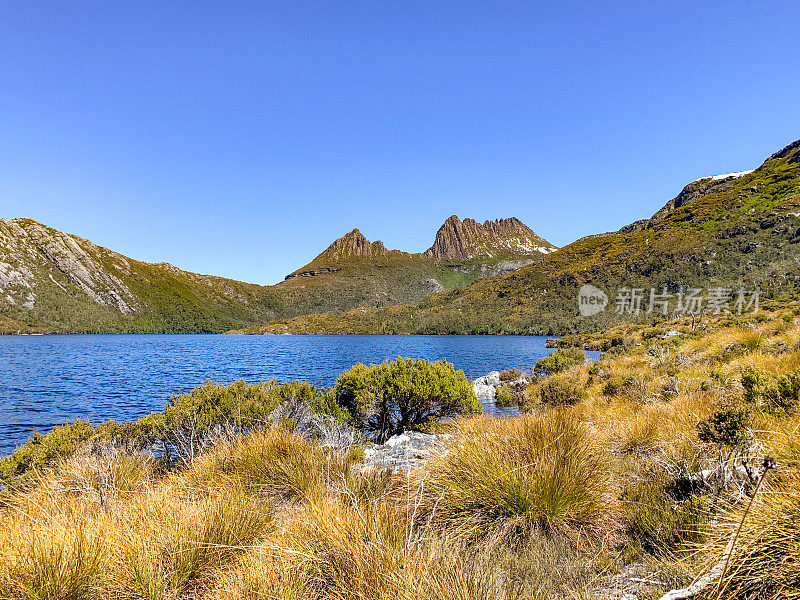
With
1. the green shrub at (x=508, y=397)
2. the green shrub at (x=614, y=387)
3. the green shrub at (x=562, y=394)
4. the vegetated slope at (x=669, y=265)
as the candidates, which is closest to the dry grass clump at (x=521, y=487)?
the green shrub at (x=614, y=387)

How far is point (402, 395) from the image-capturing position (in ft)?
42.4

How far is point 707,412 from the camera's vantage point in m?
5.69

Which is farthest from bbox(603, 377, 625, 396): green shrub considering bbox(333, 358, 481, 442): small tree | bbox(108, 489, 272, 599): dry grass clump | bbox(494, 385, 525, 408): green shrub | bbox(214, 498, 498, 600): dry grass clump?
bbox(108, 489, 272, 599): dry grass clump

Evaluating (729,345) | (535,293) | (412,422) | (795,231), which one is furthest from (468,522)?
(535,293)

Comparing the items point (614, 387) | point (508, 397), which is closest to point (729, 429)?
point (614, 387)

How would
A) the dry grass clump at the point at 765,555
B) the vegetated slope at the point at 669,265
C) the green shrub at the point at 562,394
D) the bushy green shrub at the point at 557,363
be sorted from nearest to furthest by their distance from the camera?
the dry grass clump at the point at 765,555 → the green shrub at the point at 562,394 → the bushy green shrub at the point at 557,363 → the vegetated slope at the point at 669,265

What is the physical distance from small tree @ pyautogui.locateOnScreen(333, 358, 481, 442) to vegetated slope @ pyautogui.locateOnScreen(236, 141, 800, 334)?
192 feet

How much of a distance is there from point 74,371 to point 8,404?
2138cm

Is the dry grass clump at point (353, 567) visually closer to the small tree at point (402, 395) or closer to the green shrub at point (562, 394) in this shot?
the small tree at point (402, 395)

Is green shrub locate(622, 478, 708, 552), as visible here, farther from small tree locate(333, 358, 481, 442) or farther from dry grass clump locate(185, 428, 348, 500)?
small tree locate(333, 358, 481, 442)

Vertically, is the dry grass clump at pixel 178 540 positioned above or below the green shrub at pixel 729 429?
below

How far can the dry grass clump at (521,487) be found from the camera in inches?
140

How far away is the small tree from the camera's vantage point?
12695 millimetres

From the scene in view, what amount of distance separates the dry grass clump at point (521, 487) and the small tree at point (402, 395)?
8.43 metres
